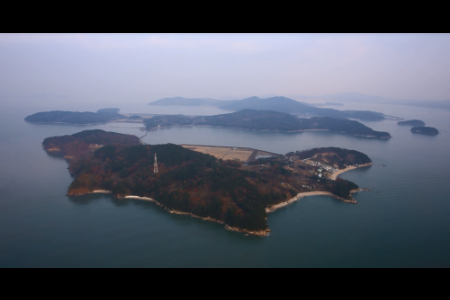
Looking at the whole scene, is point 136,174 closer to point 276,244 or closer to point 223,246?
point 223,246

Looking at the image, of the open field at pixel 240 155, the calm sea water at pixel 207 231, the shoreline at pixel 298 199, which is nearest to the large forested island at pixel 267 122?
the open field at pixel 240 155

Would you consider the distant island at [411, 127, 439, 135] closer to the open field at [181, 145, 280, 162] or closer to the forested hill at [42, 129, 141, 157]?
the open field at [181, 145, 280, 162]

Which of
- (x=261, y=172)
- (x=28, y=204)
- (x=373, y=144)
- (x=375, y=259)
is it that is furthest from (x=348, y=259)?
(x=373, y=144)

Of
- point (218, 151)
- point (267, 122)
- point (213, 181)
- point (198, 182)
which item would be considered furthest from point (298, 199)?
point (267, 122)

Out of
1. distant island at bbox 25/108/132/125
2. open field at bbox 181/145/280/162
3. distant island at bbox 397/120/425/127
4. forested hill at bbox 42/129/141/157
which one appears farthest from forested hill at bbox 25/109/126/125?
distant island at bbox 397/120/425/127

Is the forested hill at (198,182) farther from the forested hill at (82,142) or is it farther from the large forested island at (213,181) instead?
the forested hill at (82,142)

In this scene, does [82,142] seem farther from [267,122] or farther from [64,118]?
[267,122]
